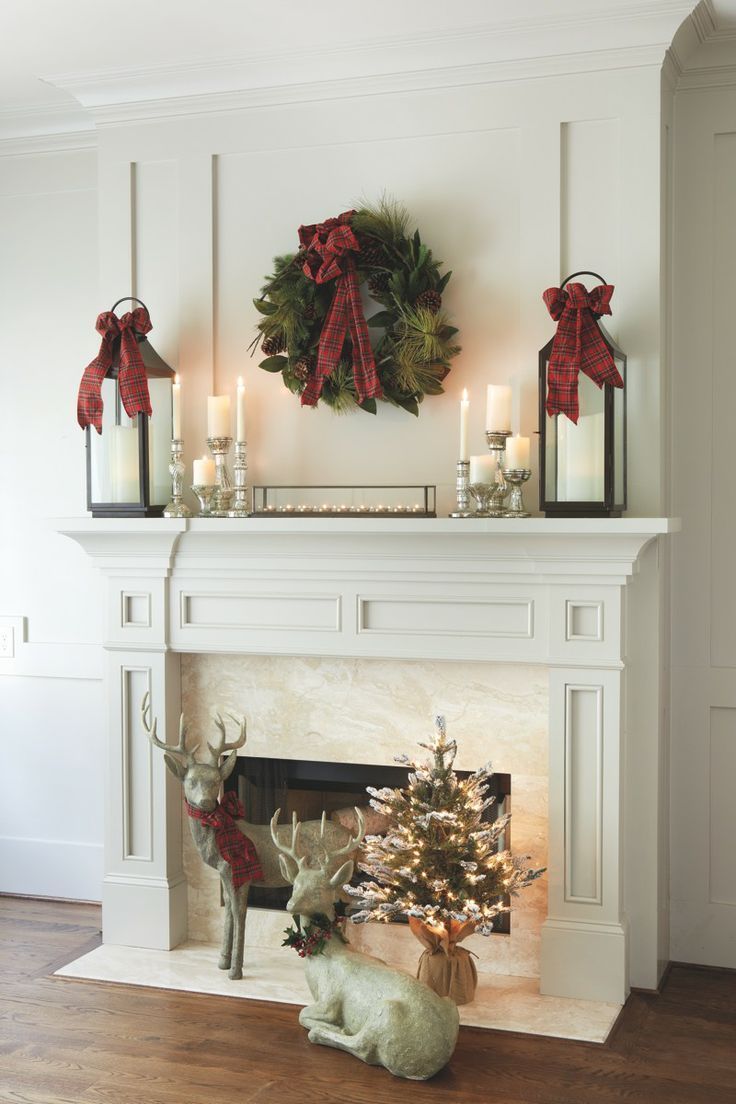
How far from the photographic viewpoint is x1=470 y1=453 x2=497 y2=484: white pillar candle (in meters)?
3.14

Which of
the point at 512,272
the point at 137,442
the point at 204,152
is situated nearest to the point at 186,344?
the point at 137,442

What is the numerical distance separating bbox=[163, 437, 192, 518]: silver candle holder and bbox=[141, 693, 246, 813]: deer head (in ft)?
1.83

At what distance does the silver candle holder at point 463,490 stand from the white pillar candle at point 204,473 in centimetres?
75

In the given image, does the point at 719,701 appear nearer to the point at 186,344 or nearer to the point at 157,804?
the point at 157,804

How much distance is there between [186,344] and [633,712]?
176 centimetres

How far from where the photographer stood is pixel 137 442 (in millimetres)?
3445

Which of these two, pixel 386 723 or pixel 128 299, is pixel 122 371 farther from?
pixel 386 723

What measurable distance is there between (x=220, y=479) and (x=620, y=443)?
119cm

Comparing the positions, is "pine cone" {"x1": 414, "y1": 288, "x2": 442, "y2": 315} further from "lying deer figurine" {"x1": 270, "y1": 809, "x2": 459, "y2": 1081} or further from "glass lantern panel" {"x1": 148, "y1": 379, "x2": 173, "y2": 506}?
"lying deer figurine" {"x1": 270, "y1": 809, "x2": 459, "y2": 1081}

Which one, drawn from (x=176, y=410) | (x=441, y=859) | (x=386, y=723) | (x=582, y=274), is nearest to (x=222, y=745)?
(x=386, y=723)

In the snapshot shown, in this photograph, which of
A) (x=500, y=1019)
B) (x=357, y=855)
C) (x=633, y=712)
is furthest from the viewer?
(x=357, y=855)

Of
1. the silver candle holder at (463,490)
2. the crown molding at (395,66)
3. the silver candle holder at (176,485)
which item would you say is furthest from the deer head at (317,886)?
the crown molding at (395,66)

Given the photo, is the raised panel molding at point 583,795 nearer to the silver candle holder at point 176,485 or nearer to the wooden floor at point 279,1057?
the wooden floor at point 279,1057

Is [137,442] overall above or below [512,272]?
below
